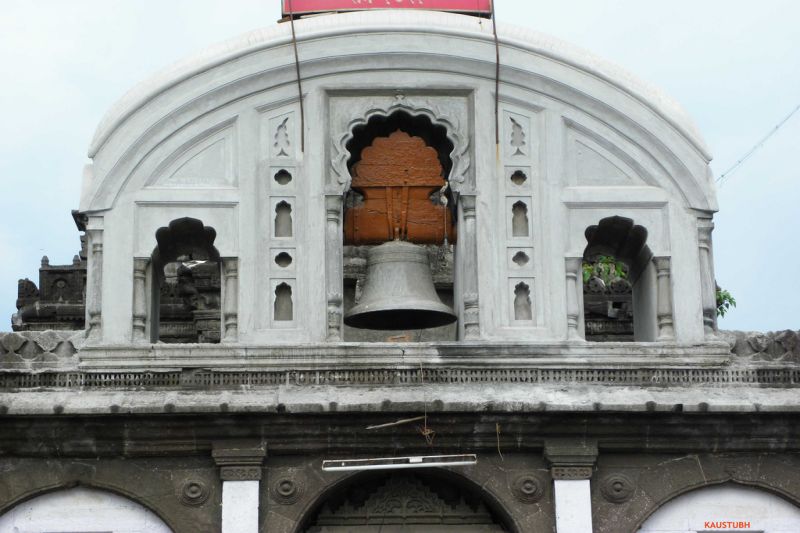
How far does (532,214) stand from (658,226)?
1484 mm

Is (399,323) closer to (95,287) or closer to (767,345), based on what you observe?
(95,287)

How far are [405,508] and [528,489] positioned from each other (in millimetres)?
1522

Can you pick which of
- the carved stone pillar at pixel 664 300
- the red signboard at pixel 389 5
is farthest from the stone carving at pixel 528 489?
the red signboard at pixel 389 5

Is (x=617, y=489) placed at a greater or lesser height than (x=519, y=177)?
lesser

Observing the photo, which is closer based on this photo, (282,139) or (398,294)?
(398,294)

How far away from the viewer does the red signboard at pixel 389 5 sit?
25438mm

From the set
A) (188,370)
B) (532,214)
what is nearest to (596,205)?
(532,214)

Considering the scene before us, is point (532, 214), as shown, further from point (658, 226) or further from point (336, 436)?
point (336, 436)

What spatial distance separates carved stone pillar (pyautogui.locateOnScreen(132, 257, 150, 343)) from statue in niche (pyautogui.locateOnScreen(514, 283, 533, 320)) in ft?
14.1

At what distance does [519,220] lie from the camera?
2475 cm

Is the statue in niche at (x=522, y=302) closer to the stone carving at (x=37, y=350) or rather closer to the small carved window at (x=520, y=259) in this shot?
the small carved window at (x=520, y=259)

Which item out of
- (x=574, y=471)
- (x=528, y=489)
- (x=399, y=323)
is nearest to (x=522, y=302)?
(x=399, y=323)

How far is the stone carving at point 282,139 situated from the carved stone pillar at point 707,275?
16.2 feet

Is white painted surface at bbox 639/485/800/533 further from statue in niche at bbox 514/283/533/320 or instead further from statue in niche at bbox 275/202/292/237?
statue in niche at bbox 275/202/292/237
